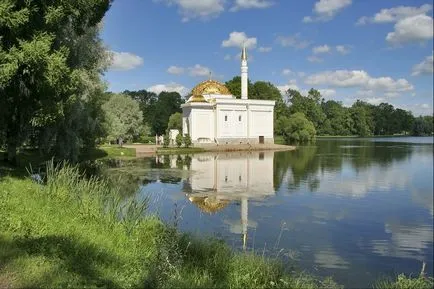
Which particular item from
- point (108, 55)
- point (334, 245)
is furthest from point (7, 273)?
Result: point (108, 55)

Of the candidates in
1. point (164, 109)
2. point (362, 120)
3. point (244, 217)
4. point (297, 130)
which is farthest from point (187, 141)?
point (362, 120)

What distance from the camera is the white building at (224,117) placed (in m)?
60.7

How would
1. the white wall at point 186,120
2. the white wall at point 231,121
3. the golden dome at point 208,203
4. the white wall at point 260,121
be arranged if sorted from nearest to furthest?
the golden dome at point 208,203 → the white wall at point 231,121 → the white wall at point 186,120 → the white wall at point 260,121

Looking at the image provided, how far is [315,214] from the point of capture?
605 inches

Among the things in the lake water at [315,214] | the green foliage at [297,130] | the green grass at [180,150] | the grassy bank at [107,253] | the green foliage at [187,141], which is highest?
the green foliage at [297,130]

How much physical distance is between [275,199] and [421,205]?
18.1 feet

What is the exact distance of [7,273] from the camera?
5730 millimetres

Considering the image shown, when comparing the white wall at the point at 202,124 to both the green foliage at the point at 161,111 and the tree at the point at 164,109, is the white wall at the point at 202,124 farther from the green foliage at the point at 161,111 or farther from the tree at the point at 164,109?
the tree at the point at 164,109

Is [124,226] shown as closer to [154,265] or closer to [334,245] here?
[154,265]

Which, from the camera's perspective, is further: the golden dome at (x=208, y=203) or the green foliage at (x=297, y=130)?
the green foliage at (x=297, y=130)

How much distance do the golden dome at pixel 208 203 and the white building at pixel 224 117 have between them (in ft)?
134

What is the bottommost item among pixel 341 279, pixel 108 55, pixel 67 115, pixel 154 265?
pixel 341 279

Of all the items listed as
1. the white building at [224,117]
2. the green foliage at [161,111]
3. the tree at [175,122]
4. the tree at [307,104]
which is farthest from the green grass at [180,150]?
the tree at [307,104]

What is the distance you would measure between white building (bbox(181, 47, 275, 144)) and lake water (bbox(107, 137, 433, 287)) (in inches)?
1265
